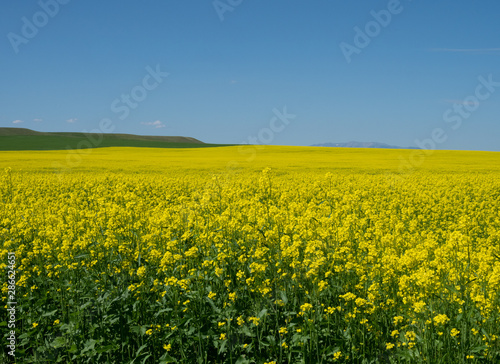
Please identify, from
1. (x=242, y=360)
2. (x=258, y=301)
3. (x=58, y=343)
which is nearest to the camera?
(x=242, y=360)

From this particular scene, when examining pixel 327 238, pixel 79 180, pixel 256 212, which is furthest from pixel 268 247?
pixel 79 180

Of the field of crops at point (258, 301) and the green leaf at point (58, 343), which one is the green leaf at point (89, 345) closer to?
the field of crops at point (258, 301)

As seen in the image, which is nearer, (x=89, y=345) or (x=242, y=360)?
(x=242, y=360)

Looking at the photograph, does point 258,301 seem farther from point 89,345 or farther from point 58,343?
point 58,343

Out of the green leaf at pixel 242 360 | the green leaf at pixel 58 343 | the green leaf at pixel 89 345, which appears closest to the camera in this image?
the green leaf at pixel 242 360

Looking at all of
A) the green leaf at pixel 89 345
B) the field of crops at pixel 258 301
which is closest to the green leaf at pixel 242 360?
the field of crops at pixel 258 301

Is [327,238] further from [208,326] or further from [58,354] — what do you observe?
[58,354]

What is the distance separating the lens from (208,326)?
442cm

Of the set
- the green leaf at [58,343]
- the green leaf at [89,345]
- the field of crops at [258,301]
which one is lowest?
the green leaf at [58,343]

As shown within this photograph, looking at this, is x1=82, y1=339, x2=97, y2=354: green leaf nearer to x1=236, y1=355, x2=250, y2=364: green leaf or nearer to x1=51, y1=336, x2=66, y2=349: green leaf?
x1=51, y1=336, x2=66, y2=349: green leaf

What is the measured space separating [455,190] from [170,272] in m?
15.7

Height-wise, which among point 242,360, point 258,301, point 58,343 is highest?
point 258,301

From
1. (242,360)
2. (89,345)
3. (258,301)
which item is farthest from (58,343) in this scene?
(258,301)

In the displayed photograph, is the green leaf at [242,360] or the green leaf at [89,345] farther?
the green leaf at [89,345]
